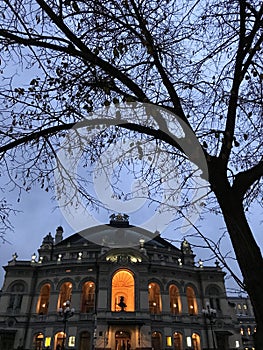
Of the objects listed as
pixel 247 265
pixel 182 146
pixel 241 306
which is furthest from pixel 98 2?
pixel 241 306

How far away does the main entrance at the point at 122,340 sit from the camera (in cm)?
3275

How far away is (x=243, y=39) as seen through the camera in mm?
4453

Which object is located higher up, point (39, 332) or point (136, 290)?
point (136, 290)

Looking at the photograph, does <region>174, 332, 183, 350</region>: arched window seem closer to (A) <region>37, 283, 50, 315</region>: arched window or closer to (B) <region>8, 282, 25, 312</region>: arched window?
(A) <region>37, 283, 50, 315</region>: arched window

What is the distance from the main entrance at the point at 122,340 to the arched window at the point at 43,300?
9734mm

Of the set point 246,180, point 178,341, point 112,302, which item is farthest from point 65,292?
point 246,180

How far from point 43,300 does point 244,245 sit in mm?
40612

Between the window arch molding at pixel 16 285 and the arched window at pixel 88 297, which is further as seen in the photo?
the window arch molding at pixel 16 285

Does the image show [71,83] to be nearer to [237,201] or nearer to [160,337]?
[237,201]

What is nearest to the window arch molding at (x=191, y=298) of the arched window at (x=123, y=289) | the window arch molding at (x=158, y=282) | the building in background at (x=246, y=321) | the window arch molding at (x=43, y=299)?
the window arch molding at (x=158, y=282)

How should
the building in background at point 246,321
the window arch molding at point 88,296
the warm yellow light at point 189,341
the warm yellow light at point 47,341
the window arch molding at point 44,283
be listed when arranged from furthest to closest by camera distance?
the building in background at point 246,321 → the window arch molding at point 44,283 → the window arch molding at point 88,296 → the warm yellow light at point 189,341 → the warm yellow light at point 47,341

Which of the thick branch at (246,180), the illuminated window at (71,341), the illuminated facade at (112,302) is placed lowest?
the thick branch at (246,180)

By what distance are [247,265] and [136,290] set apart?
34610 millimetres

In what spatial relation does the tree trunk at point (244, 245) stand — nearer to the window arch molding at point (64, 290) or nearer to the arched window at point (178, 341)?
the window arch molding at point (64, 290)
